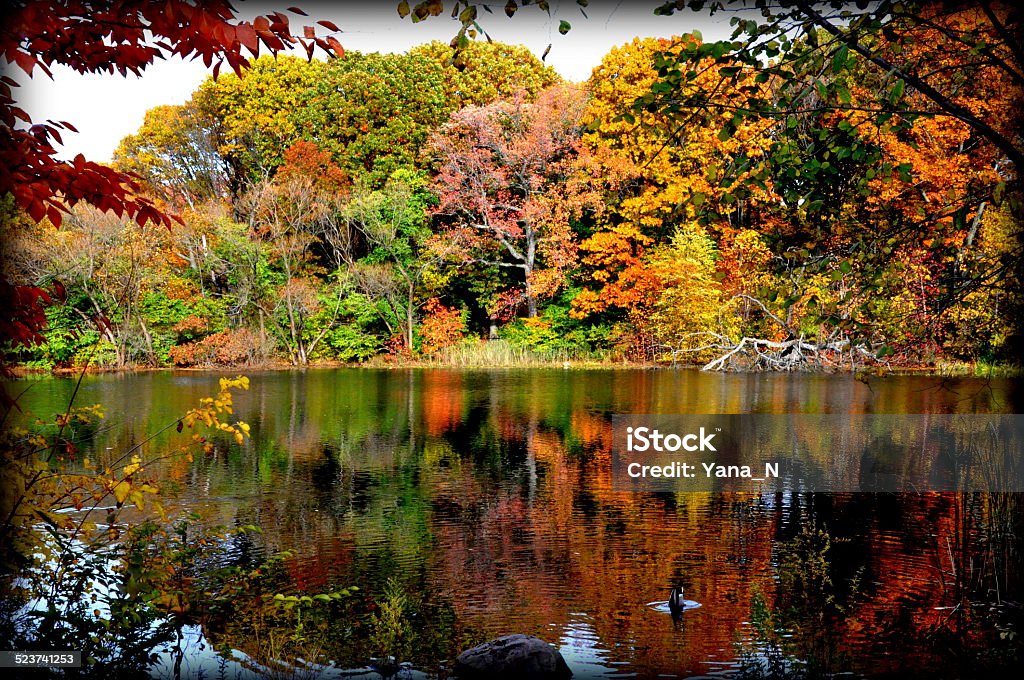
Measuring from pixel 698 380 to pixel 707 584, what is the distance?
37.9 ft

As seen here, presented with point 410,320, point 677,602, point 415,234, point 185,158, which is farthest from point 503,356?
point 677,602

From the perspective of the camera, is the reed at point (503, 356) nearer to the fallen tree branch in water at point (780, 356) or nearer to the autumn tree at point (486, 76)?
the fallen tree branch in water at point (780, 356)

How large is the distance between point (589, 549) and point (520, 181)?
17.7 meters

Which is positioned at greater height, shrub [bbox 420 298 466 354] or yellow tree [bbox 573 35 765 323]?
yellow tree [bbox 573 35 765 323]

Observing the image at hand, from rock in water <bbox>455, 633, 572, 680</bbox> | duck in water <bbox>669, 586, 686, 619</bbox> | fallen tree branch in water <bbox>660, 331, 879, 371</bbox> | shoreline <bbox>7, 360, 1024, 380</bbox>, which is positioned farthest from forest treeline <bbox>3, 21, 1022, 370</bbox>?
rock in water <bbox>455, 633, 572, 680</bbox>

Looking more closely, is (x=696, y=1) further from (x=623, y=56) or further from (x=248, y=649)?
(x=623, y=56)

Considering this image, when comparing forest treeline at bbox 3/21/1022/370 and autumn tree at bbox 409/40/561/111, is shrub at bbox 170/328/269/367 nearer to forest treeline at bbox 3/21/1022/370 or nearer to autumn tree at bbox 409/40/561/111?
forest treeline at bbox 3/21/1022/370

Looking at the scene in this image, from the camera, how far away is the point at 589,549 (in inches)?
228

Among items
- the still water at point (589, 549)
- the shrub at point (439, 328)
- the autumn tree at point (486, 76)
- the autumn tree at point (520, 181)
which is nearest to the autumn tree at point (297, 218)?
the shrub at point (439, 328)

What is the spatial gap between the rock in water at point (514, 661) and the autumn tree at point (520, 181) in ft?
60.5

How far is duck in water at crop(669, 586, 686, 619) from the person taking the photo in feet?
14.9

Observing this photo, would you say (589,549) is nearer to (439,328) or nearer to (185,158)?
(439,328)

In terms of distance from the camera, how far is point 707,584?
503 centimetres

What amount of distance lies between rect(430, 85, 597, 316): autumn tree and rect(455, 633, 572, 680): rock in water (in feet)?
60.5
